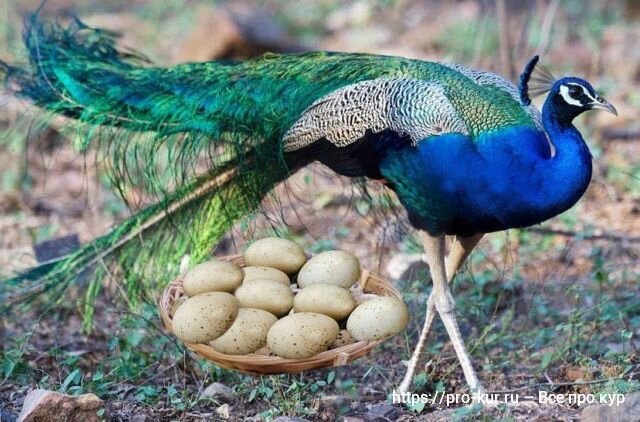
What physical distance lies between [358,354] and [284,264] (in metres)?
0.47

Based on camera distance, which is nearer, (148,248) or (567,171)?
(567,171)

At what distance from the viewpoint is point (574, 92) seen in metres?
2.61

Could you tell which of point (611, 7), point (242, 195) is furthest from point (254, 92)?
point (611, 7)

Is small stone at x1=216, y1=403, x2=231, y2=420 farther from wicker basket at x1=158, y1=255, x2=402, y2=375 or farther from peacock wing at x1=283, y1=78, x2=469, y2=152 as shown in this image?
peacock wing at x1=283, y1=78, x2=469, y2=152

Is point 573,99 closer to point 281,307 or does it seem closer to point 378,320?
point 378,320

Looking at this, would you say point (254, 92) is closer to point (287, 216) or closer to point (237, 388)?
point (237, 388)

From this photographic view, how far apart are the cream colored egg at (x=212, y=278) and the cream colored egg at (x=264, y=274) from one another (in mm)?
44

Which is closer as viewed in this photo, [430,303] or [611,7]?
[430,303]

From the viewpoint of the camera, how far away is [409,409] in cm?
277

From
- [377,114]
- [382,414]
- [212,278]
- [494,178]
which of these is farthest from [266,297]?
[494,178]

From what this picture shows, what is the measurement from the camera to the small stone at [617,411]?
2.27 m

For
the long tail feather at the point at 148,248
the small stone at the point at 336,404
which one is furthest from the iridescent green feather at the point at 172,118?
the small stone at the point at 336,404

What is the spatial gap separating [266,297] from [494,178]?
26.9 inches

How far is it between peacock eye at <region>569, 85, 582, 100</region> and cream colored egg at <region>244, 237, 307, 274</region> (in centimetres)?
90
